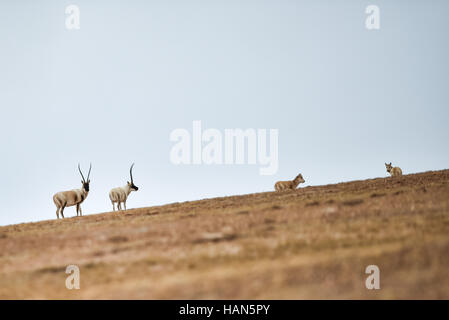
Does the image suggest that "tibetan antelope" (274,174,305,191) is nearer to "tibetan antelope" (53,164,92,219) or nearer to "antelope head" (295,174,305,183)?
→ "antelope head" (295,174,305,183)

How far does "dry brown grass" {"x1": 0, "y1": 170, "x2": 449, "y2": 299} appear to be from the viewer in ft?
22.1

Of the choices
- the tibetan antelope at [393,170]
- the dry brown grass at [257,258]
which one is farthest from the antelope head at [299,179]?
the dry brown grass at [257,258]

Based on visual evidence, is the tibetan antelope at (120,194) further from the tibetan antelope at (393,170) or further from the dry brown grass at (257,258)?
the tibetan antelope at (393,170)

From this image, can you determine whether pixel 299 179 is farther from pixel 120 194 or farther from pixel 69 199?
pixel 69 199

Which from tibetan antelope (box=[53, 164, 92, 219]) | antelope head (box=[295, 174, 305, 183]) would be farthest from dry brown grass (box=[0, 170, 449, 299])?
antelope head (box=[295, 174, 305, 183])

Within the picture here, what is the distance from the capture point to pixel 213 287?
6922 mm

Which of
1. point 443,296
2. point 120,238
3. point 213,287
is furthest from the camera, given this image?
point 120,238

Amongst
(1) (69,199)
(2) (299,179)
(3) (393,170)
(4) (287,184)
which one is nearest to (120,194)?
(1) (69,199)

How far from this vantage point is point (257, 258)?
848cm

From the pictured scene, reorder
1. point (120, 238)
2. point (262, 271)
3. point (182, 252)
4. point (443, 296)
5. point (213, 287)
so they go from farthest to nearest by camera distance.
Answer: point (120, 238) → point (182, 252) → point (262, 271) → point (213, 287) → point (443, 296)
